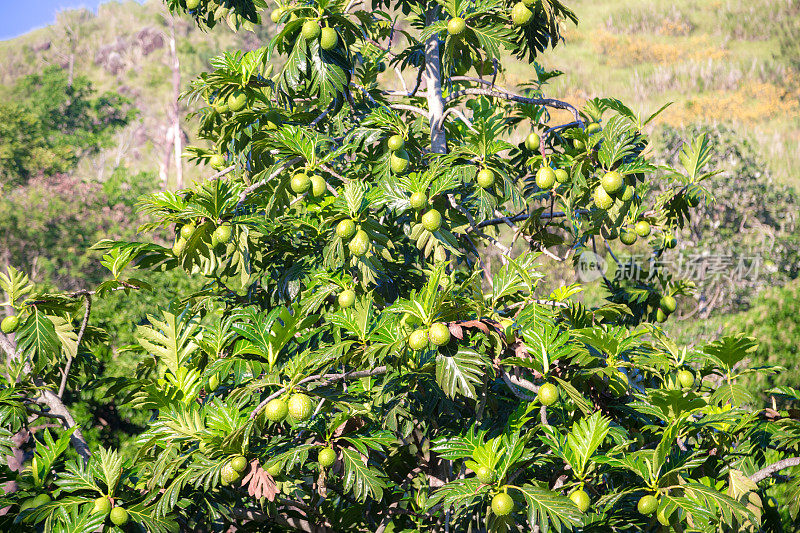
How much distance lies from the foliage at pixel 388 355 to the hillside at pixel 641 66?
778 inches

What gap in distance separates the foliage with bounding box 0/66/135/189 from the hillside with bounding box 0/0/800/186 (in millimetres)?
1749

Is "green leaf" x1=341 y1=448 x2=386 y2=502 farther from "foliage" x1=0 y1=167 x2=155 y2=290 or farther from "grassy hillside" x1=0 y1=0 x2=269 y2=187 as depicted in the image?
"grassy hillside" x1=0 y1=0 x2=269 y2=187

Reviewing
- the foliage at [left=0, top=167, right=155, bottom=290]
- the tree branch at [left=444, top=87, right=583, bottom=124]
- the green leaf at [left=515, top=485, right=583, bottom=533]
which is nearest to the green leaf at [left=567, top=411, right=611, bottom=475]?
the green leaf at [left=515, top=485, right=583, bottom=533]

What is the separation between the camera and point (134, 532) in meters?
2.11

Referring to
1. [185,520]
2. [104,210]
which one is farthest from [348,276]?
[104,210]

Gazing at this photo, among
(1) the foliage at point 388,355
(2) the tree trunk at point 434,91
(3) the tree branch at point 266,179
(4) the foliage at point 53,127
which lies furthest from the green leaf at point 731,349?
(4) the foliage at point 53,127

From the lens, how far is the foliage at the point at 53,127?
1997cm

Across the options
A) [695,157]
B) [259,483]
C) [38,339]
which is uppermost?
[38,339]

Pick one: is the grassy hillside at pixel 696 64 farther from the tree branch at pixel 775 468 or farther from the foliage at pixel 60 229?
the tree branch at pixel 775 468

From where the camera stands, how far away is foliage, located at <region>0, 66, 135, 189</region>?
19969 millimetres

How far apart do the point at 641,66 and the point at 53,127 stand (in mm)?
26604

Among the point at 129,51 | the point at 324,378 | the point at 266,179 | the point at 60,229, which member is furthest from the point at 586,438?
the point at 129,51

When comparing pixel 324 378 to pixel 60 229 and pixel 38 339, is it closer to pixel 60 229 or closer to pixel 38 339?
pixel 38 339

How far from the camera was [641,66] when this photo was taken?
29859mm
